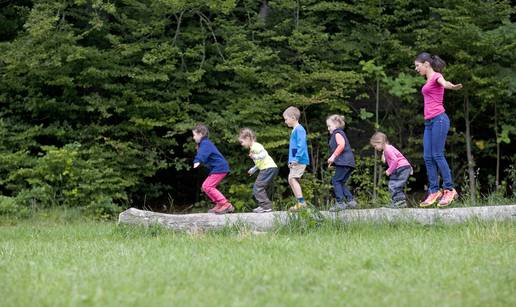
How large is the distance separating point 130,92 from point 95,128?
1185mm

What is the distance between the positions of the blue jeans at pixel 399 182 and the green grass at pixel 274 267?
3.59 feet

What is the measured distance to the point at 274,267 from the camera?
22.7 ft

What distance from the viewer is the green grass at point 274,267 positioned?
5.70m

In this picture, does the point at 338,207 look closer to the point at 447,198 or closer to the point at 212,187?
the point at 447,198

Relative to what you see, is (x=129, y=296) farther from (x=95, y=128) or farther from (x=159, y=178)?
(x=159, y=178)

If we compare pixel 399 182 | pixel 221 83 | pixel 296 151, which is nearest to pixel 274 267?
pixel 399 182

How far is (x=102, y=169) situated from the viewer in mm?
15484

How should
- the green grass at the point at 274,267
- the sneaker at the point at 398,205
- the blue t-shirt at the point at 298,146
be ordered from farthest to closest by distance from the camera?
the blue t-shirt at the point at 298,146
the sneaker at the point at 398,205
the green grass at the point at 274,267

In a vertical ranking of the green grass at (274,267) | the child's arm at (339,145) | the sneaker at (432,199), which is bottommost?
the green grass at (274,267)

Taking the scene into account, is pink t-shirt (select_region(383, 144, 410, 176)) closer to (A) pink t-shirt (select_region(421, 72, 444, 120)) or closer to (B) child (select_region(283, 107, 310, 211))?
(A) pink t-shirt (select_region(421, 72, 444, 120))

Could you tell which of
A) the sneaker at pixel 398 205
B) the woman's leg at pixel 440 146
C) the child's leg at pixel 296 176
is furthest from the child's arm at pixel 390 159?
the child's leg at pixel 296 176

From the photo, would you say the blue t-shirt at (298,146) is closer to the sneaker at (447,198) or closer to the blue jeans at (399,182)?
the blue jeans at (399,182)

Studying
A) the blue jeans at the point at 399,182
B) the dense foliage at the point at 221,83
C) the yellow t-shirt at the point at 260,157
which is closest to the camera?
the blue jeans at the point at 399,182

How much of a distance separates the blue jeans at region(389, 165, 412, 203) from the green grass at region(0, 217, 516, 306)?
109cm
